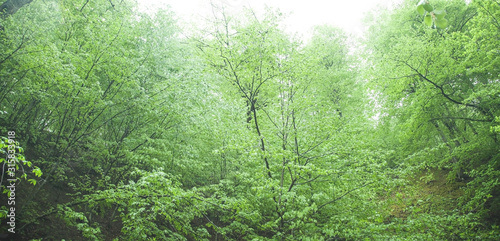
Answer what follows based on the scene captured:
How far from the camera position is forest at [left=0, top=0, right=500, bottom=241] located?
4.48 meters

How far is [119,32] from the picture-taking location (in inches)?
233

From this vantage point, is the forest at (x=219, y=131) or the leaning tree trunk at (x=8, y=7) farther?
the leaning tree trunk at (x=8, y=7)

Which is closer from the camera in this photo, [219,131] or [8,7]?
[8,7]

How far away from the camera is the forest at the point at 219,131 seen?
177 inches

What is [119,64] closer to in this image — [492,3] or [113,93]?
[113,93]

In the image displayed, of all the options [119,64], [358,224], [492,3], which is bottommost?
[358,224]

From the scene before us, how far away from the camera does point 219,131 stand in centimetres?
625

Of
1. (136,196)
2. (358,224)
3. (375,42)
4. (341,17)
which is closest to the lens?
(136,196)

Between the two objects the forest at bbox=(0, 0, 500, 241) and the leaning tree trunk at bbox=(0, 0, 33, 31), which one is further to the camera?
the leaning tree trunk at bbox=(0, 0, 33, 31)

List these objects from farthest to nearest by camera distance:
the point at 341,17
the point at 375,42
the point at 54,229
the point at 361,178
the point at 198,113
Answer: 1. the point at 341,17
2. the point at 375,42
3. the point at 198,113
4. the point at 54,229
5. the point at 361,178

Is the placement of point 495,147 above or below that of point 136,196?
above

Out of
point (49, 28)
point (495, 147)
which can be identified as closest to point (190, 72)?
point (49, 28)

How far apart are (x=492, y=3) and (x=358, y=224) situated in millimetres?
6433

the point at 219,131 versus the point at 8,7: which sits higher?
the point at 8,7
